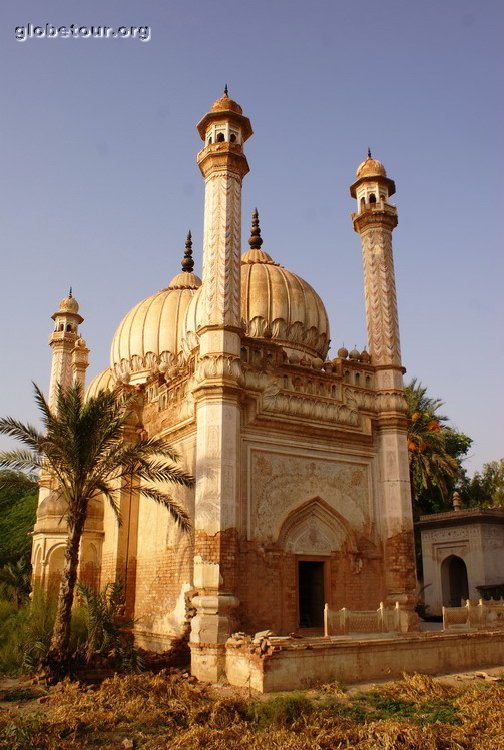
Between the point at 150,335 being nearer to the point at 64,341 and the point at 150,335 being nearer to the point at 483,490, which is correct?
the point at 64,341

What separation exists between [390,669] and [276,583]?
2.68 metres

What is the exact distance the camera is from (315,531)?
1508 cm

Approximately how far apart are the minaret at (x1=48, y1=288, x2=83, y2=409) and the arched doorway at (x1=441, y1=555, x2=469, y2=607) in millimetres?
14616

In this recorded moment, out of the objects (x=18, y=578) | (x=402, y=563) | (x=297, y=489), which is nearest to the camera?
(x=297, y=489)

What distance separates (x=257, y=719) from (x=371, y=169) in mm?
13818

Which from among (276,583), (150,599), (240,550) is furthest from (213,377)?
(150,599)

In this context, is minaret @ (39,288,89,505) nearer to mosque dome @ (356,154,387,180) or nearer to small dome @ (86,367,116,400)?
small dome @ (86,367,116,400)

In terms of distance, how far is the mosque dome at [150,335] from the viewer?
22.4 meters

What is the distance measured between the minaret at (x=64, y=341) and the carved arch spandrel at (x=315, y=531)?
10.8 metres

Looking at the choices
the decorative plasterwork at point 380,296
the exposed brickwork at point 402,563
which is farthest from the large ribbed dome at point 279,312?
the exposed brickwork at point 402,563

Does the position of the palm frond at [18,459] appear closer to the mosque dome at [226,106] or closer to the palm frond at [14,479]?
the palm frond at [14,479]

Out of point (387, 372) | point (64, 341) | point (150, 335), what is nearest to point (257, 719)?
point (387, 372)

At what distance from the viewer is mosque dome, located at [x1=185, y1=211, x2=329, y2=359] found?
1933cm

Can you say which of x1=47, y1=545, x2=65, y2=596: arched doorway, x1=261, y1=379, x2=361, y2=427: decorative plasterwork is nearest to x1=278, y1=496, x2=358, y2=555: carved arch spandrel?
x1=261, y1=379, x2=361, y2=427: decorative plasterwork
